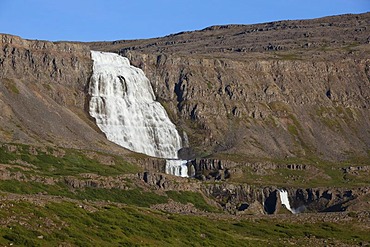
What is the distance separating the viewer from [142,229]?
132375 mm

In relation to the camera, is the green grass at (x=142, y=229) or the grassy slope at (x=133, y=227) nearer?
the green grass at (x=142, y=229)

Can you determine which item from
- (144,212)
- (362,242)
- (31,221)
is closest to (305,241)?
(362,242)

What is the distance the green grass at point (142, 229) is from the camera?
10719cm

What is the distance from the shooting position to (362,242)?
15638cm

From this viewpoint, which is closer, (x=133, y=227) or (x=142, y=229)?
(x=133, y=227)

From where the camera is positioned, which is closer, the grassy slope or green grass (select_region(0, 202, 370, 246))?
green grass (select_region(0, 202, 370, 246))

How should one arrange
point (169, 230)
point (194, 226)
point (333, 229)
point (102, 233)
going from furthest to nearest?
1. point (333, 229)
2. point (194, 226)
3. point (169, 230)
4. point (102, 233)

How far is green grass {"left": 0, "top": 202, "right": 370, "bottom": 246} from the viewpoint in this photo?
10719 centimetres

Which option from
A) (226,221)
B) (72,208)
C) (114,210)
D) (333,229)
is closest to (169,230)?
(114,210)

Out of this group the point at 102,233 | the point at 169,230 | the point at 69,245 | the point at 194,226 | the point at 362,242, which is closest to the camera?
the point at 69,245

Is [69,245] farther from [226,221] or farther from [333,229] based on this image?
[333,229]

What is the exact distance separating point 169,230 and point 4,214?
34480 mm

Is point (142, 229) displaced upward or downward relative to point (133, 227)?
downward

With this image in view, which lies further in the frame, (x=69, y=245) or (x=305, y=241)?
(x=305, y=241)
